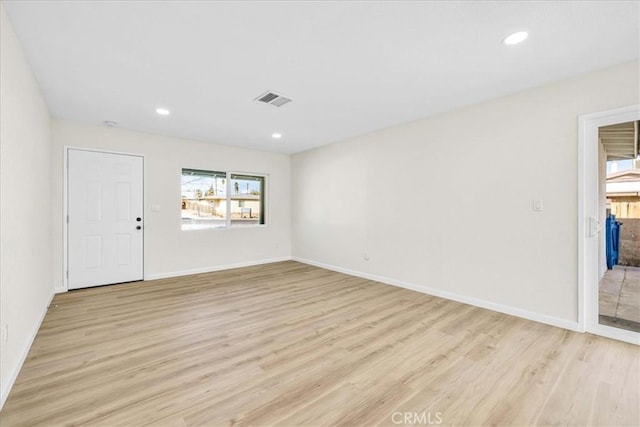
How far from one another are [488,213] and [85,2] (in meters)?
4.08

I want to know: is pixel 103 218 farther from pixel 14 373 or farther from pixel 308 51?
pixel 308 51

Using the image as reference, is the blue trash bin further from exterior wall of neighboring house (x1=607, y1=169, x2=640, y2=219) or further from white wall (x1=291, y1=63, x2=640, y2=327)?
white wall (x1=291, y1=63, x2=640, y2=327)

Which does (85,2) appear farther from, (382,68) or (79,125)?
Result: (79,125)

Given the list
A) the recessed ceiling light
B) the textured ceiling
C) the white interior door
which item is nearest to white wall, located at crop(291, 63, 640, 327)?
the textured ceiling

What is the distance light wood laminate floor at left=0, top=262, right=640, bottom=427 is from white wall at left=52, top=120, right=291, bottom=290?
1.49 meters

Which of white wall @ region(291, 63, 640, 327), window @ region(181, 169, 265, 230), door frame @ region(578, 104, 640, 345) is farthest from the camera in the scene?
window @ region(181, 169, 265, 230)

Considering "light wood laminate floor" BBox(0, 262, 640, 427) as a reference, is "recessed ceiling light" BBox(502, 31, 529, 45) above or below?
above

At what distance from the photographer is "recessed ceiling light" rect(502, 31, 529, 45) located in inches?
81.4

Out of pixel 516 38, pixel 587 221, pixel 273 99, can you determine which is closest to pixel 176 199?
pixel 273 99

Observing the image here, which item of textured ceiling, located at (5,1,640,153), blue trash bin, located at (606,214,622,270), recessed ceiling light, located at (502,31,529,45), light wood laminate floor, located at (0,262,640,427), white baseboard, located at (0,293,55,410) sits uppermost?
textured ceiling, located at (5,1,640,153)

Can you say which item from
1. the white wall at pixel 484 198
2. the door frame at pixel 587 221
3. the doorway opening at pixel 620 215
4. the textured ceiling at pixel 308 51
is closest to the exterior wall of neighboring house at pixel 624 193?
the doorway opening at pixel 620 215

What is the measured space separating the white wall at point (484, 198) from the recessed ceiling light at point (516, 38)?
1.12 metres

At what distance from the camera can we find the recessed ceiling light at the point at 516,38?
6.79 ft

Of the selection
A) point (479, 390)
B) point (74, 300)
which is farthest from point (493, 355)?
point (74, 300)
